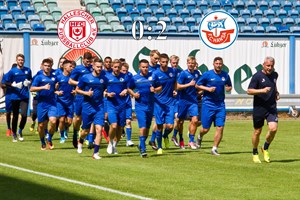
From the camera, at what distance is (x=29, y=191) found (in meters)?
14.6

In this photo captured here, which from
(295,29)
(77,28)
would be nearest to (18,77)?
(77,28)

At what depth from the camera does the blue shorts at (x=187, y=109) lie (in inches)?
924

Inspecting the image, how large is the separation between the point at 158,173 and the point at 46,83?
20.7 ft

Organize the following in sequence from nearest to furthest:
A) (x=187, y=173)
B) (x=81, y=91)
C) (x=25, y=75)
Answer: (x=187, y=173)
(x=81, y=91)
(x=25, y=75)

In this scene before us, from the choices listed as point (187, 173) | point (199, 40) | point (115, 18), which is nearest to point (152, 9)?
point (115, 18)

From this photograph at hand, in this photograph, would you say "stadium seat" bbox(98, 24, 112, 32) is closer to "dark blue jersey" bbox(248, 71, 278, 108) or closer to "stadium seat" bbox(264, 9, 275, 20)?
"stadium seat" bbox(264, 9, 275, 20)

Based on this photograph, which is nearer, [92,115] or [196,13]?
[92,115]

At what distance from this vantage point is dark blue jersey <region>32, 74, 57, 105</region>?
74.5ft

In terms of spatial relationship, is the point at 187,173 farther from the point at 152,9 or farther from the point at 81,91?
the point at 152,9

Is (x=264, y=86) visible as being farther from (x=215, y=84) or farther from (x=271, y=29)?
(x=271, y=29)

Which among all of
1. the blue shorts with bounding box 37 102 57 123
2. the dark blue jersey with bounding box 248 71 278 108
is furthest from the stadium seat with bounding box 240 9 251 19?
the dark blue jersey with bounding box 248 71 278 108

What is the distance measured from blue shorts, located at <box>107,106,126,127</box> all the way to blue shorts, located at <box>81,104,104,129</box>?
422 millimetres

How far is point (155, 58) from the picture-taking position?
22844mm

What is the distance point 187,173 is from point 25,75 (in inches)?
400
